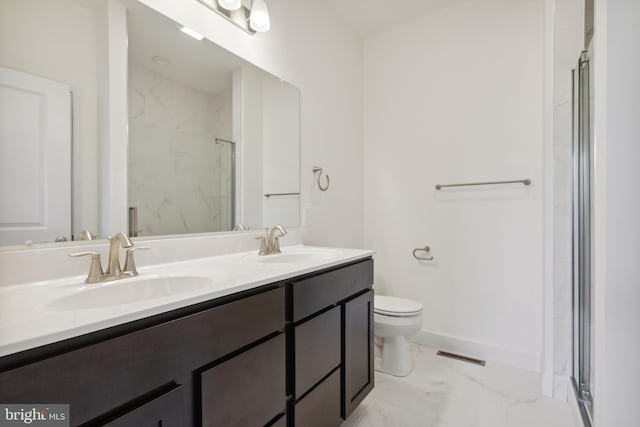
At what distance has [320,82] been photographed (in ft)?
7.25

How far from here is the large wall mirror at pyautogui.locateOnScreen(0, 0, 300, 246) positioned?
0.91 meters

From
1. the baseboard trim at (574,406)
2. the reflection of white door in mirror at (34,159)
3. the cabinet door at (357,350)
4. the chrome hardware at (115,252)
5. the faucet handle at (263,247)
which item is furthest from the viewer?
the faucet handle at (263,247)

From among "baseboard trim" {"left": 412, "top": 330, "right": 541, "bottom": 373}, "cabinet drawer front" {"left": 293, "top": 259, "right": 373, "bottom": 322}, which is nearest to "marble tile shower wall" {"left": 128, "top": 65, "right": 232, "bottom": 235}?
"cabinet drawer front" {"left": 293, "top": 259, "right": 373, "bottom": 322}

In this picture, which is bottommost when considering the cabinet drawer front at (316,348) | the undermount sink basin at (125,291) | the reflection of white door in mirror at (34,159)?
the cabinet drawer front at (316,348)

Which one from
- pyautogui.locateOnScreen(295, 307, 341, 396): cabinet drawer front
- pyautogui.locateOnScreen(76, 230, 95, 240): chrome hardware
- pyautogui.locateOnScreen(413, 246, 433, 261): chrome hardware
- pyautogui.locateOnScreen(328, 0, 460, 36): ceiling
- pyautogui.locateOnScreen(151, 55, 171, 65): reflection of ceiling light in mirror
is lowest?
pyautogui.locateOnScreen(295, 307, 341, 396): cabinet drawer front

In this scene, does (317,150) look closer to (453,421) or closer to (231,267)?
(231,267)

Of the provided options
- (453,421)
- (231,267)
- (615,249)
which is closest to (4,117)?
(231,267)

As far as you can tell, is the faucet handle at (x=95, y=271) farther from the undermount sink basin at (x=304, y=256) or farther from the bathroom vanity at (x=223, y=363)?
the undermount sink basin at (x=304, y=256)

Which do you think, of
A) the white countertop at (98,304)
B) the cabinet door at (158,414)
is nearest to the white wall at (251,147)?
the white countertop at (98,304)

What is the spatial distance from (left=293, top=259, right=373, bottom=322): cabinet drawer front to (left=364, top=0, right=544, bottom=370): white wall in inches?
42.1

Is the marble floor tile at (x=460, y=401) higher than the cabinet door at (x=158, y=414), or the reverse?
the cabinet door at (x=158, y=414)

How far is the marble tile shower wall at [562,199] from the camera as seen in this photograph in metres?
1.69

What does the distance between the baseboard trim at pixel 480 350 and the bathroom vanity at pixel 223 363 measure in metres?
1.14

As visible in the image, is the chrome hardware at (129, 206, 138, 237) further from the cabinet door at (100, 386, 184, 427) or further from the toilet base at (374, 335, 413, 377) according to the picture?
the toilet base at (374, 335, 413, 377)
